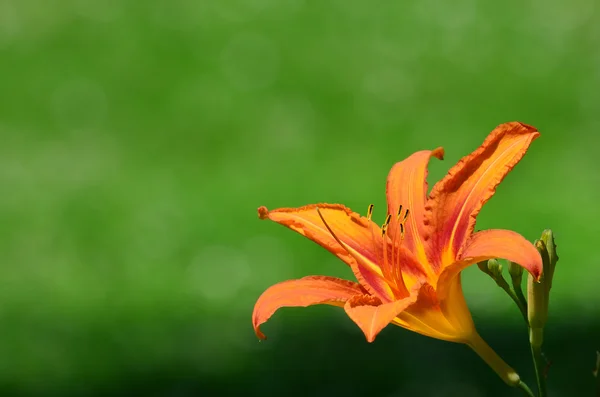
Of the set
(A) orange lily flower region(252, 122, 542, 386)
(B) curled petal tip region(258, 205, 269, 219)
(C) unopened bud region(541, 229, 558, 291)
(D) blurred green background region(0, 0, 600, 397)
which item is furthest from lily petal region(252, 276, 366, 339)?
(D) blurred green background region(0, 0, 600, 397)

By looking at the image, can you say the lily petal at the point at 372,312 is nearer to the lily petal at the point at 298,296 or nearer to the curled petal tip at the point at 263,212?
the lily petal at the point at 298,296

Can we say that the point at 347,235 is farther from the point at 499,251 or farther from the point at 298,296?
the point at 499,251

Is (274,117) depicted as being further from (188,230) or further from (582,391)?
(582,391)

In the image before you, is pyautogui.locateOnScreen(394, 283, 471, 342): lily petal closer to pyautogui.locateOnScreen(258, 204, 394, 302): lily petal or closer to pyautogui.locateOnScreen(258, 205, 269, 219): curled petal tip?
pyautogui.locateOnScreen(258, 204, 394, 302): lily petal

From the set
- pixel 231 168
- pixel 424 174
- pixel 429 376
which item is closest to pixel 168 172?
pixel 231 168

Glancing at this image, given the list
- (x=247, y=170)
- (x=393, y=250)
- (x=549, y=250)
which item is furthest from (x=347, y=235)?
(x=247, y=170)

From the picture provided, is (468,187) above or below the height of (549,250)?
above
